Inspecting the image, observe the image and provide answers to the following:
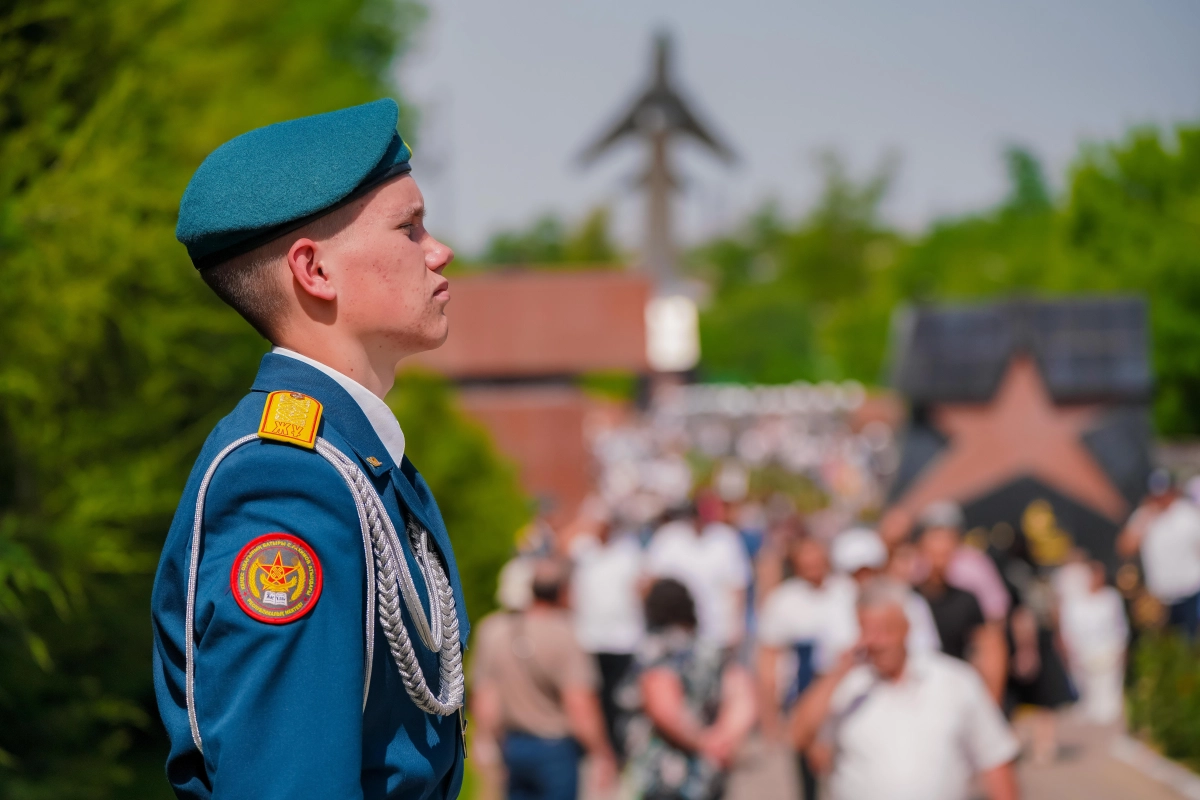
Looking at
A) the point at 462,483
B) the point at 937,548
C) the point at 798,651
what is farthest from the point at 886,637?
the point at 462,483

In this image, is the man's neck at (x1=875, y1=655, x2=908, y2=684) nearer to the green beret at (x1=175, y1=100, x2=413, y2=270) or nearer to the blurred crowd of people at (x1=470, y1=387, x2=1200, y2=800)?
the blurred crowd of people at (x1=470, y1=387, x2=1200, y2=800)

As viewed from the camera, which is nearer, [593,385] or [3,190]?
[3,190]

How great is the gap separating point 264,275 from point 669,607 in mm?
4472

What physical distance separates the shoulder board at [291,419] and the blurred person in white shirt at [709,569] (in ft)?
30.1

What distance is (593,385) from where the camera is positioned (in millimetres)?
70688

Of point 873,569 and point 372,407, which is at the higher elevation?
point 372,407

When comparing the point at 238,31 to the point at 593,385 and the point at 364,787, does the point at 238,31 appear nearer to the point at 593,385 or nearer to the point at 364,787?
the point at 364,787

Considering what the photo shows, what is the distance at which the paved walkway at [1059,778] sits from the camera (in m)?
9.83

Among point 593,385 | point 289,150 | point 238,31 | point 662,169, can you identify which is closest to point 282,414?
point 289,150

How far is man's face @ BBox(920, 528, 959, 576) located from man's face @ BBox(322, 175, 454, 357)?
698 centimetres

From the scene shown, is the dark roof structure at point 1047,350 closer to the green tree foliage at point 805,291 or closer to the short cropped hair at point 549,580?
the short cropped hair at point 549,580

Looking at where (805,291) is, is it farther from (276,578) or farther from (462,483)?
(276,578)

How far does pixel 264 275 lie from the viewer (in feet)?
6.06

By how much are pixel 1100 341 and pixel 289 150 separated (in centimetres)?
1894
